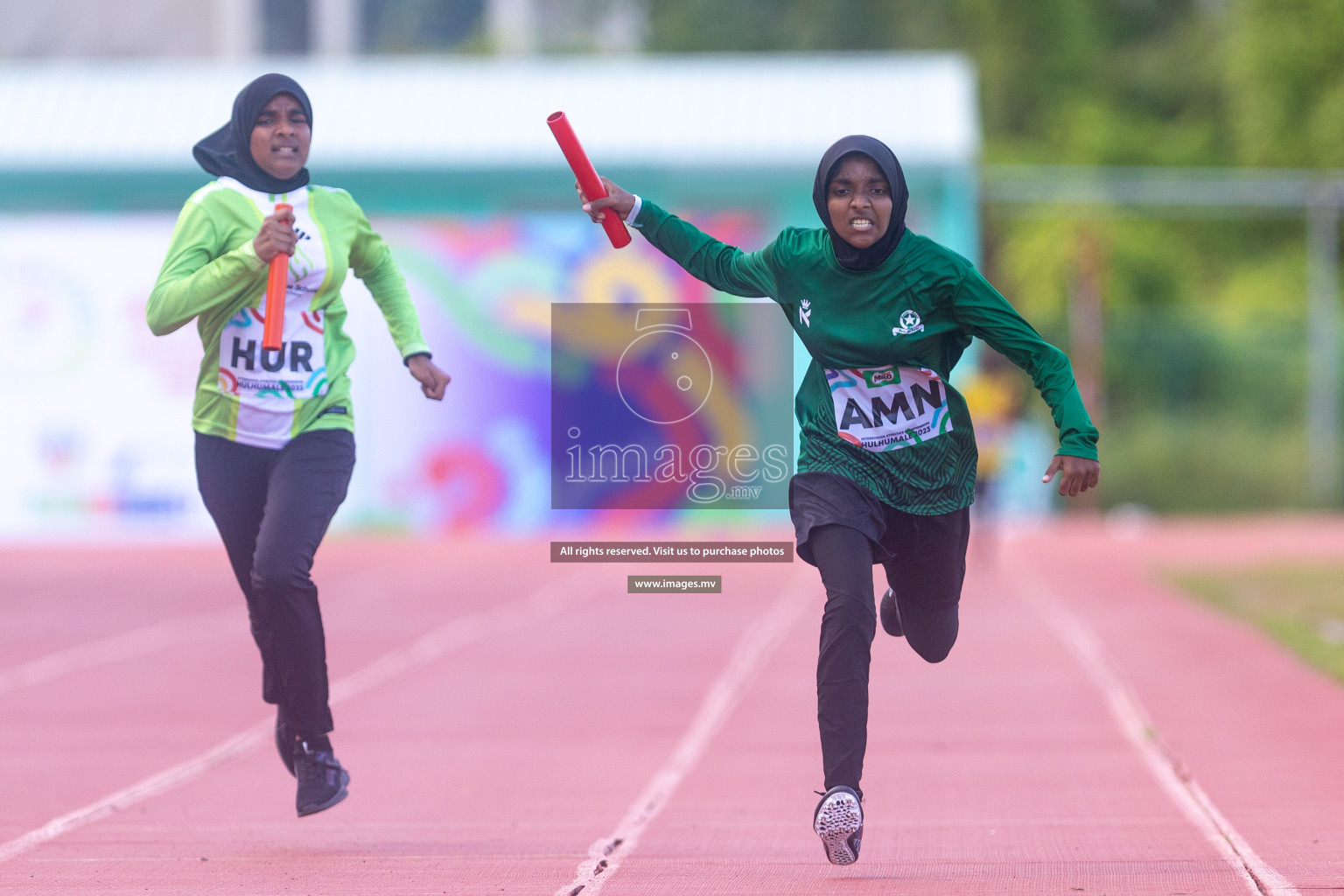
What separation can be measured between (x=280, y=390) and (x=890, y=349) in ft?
6.11

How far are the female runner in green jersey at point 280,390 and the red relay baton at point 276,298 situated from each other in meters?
0.12

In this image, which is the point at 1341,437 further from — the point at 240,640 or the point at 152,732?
the point at 152,732

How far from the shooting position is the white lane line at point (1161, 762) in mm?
5840

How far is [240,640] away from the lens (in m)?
14.6

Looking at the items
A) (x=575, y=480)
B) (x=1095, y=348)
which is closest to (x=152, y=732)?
(x=575, y=480)

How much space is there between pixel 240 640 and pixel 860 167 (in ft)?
32.6

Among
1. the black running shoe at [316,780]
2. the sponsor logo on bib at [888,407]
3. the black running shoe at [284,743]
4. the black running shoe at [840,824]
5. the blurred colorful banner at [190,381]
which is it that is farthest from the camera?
the blurred colorful banner at [190,381]

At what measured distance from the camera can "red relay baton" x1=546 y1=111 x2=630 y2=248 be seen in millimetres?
5871

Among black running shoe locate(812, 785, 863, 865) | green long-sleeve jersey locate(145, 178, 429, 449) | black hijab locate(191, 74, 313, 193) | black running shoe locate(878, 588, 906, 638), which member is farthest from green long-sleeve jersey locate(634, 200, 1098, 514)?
black hijab locate(191, 74, 313, 193)

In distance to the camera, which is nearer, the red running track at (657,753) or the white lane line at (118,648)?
the red running track at (657,753)

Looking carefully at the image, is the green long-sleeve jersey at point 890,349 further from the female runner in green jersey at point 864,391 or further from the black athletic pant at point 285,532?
the black athletic pant at point 285,532

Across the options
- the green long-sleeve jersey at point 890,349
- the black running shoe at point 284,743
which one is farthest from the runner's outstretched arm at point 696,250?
the black running shoe at point 284,743

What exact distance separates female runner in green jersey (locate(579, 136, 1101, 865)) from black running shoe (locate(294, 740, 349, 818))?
61.5 inches

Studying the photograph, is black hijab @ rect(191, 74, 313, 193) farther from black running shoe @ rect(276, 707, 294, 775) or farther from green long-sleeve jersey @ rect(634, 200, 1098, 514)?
black running shoe @ rect(276, 707, 294, 775)
